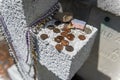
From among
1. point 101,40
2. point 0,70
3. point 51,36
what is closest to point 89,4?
point 101,40

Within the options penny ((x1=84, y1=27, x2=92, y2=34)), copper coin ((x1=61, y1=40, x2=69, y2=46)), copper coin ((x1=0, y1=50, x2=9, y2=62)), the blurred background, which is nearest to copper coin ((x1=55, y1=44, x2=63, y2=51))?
copper coin ((x1=61, y1=40, x2=69, y2=46))

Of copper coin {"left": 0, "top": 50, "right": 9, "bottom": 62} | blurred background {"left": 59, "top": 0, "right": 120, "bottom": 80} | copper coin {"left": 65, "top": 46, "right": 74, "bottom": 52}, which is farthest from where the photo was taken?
copper coin {"left": 0, "top": 50, "right": 9, "bottom": 62}

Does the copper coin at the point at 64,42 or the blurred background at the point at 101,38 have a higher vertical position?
the copper coin at the point at 64,42

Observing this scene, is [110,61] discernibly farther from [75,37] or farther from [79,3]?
[75,37]

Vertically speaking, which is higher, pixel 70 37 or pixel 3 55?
pixel 70 37

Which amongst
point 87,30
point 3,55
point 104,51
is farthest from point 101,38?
point 3,55

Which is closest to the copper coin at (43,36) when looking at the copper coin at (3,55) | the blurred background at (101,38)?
the blurred background at (101,38)

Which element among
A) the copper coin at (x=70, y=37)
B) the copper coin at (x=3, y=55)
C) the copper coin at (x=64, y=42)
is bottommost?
the copper coin at (x=3, y=55)

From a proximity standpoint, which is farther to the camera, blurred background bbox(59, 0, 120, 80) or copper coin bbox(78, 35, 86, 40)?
blurred background bbox(59, 0, 120, 80)

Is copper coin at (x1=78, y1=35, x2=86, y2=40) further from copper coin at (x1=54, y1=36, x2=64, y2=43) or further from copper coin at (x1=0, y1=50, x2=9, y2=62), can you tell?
copper coin at (x1=0, y1=50, x2=9, y2=62)

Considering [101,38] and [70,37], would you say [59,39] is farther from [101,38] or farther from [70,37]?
[101,38]

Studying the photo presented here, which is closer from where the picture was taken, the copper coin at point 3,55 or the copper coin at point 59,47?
the copper coin at point 59,47

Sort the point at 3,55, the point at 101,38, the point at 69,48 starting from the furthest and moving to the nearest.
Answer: the point at 3,55, the point at 101,38, the point at 69,48

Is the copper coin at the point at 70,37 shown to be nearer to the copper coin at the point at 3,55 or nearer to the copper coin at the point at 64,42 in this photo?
the copper coin at the point at 64,42
